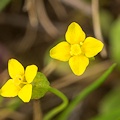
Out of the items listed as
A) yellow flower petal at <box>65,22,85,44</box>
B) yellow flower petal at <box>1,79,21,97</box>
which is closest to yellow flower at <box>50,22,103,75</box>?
yellow flower petal at <box>65,22,85,44</box>

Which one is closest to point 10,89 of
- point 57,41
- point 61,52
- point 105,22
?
point 61,52

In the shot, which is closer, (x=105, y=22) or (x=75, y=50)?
(x=75, y=50)

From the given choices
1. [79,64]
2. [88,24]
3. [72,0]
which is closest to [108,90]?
[88,24]

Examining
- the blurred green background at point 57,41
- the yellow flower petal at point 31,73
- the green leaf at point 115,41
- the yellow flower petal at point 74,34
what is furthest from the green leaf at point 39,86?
the green leaf at point 115,41

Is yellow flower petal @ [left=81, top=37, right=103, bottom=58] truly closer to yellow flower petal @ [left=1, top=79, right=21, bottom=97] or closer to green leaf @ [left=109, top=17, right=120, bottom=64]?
yellow flower petal @ [left=1, top=79, right=21, bottom=97]

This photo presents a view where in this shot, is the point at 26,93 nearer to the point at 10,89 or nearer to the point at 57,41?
the point at 10,89
